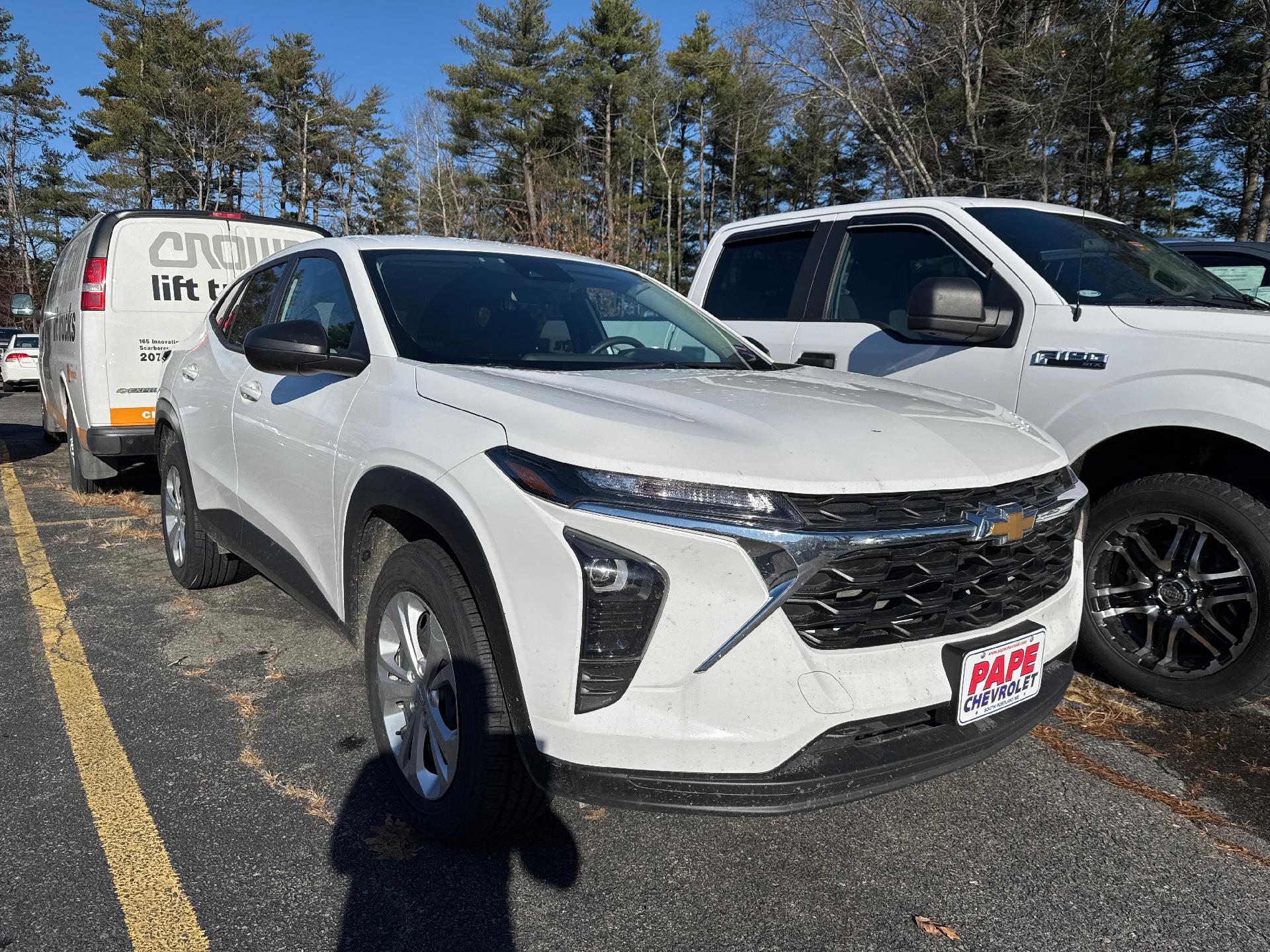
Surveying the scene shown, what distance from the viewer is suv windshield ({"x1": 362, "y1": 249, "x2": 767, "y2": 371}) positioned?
2.86 metres

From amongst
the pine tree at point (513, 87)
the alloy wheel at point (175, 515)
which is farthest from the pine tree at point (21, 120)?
the alloy wheel at point (175, 515)

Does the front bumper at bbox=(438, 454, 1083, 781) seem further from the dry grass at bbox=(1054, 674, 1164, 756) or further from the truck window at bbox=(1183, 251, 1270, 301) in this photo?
the truck window at bbox=(1183, 251, 1270, 301)

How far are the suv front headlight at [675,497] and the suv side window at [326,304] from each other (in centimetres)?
124

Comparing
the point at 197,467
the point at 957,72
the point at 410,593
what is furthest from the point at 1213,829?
the point at 957,72

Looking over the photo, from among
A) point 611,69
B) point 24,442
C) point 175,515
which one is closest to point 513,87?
point 611,69

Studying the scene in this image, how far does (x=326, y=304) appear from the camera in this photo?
3309 millimetres

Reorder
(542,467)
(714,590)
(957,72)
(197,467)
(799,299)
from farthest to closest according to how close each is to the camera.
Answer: (957,72) < (799,299) < (197,467) < (542,467) < (714,590)

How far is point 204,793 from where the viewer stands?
8.70ft

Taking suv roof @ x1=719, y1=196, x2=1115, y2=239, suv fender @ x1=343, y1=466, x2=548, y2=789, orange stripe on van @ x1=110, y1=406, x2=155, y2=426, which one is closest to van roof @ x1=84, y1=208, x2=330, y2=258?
orange stripe on van @ x1=110, y1=406, x2=155, y2=426

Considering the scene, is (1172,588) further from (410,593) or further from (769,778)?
(410,593)

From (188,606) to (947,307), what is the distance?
12.6 ft

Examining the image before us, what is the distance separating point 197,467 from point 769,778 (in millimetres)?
3320

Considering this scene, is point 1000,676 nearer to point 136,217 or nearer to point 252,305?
point 252,305

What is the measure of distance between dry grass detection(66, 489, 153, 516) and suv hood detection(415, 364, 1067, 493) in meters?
5.20
